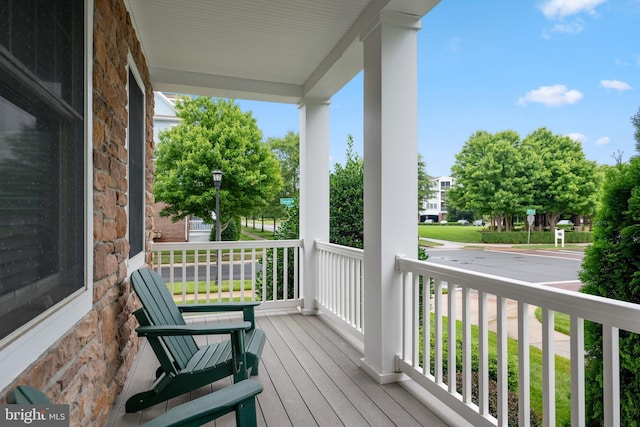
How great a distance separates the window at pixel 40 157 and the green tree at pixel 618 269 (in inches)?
85.1

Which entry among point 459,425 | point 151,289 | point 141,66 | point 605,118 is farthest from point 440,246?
point 141,66

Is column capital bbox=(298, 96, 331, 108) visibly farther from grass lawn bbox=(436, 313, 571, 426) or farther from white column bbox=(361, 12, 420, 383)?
grass lawn bbox=(436, 313, 571, 426)

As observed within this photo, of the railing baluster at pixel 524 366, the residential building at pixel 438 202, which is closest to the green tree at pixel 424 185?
the residential building at pixel 438 202

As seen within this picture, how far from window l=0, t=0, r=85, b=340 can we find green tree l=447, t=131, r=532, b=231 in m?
2.20

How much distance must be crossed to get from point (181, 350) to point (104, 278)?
0.77 m

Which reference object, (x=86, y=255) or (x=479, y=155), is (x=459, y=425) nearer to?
(x=479, y=155)

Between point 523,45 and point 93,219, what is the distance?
8.69ft

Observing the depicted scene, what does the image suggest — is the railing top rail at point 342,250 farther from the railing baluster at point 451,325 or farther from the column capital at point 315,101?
the column capital at point 315,101

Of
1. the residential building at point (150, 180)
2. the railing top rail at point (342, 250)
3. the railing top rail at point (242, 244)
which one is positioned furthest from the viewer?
the railing top rail at point (242, 244)

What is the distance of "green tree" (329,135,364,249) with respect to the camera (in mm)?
4672

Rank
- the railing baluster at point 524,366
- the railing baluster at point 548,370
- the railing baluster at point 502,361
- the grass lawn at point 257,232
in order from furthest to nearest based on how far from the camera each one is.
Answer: the grass lawn at point 257,232
the railing baluster at point 502,361
the railing baluster at point 524,366
the railing baluster at point 548,370

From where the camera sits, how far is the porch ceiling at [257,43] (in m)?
2.91

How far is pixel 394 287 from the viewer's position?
275cm

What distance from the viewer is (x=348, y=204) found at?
4.74m
